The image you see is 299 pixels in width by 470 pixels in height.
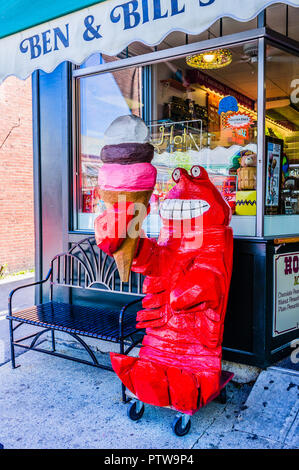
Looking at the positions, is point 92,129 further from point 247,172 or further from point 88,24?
point 247,172

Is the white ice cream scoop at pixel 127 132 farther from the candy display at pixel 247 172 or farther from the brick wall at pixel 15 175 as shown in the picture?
the brick wall at pixel 15 175

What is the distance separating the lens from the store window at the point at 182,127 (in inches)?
140

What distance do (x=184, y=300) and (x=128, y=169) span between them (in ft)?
2.86

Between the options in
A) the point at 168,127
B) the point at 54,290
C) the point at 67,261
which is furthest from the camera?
the point at 168,127

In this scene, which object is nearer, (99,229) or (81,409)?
(99,229)

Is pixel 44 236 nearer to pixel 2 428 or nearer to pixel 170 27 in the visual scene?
pixel 2 428

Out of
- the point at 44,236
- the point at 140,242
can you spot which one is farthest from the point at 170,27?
the point at 44,236

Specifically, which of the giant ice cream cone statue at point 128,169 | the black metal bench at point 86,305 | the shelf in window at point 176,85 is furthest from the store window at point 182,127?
the giant ice cream cone statue at point 128,169

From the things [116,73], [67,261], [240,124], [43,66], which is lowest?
[67,261]

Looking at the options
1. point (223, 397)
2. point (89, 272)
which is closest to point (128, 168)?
point (223, 397)

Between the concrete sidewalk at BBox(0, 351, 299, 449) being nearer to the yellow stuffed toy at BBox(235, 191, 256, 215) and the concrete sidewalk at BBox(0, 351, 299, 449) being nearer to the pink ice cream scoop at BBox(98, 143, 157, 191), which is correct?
the yellow stuffed toy at BBox(235, 191, 256, 215)

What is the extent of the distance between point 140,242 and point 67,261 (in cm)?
174

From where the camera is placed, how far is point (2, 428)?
2.72 meters

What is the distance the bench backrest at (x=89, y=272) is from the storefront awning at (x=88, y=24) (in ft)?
5.61
